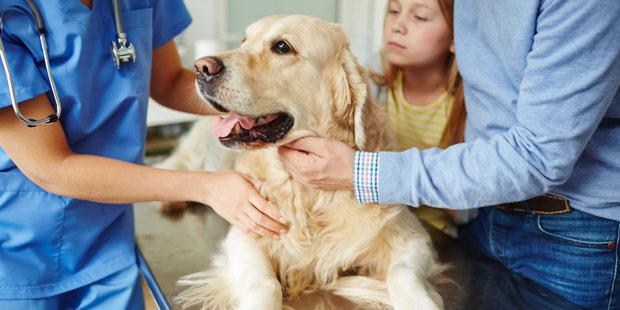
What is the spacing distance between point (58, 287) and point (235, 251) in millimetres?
398

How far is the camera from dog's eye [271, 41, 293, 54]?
1.15 meters

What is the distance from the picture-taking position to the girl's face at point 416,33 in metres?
1.53

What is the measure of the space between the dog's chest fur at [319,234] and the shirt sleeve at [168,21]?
1.58 ft

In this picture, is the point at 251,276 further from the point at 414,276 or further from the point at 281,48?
the point at 281,48

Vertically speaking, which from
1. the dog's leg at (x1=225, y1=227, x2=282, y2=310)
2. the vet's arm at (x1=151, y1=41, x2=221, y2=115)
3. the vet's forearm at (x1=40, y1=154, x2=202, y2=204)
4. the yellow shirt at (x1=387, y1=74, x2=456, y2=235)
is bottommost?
the dog's leg at (x1=225, y1=227, x2=282, y2=310)

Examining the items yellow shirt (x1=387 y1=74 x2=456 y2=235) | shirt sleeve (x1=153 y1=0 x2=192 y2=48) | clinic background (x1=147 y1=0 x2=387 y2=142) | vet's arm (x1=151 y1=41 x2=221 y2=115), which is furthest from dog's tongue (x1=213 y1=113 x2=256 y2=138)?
clinic background (x1=147 y1=0 x2=387 y2=142)

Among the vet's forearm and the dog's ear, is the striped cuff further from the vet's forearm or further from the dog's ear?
the vet's forearm

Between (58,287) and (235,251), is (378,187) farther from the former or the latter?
(58,287)

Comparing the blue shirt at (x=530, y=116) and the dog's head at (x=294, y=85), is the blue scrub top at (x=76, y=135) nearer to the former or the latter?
the dog's head at (x=294, y=85)

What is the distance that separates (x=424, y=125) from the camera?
1680 millimetres

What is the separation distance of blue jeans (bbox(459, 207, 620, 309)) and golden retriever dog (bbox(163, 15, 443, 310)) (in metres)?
0.23

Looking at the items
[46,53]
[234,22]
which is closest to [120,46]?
[46,53]

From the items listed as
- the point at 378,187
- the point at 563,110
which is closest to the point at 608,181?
the point at 563,110

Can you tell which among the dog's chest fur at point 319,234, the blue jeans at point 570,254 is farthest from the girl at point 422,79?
the dog's chest fur at point 319,234
